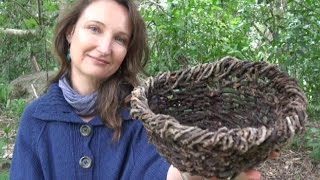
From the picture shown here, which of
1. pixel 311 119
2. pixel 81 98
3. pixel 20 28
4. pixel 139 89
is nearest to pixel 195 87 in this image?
pixel 139 89

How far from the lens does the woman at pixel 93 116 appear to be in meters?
1.68

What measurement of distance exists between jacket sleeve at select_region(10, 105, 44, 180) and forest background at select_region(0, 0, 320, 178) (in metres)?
0.81

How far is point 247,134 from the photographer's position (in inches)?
39.2

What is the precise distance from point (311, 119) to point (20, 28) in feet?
9.01

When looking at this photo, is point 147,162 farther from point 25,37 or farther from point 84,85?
point 25,37

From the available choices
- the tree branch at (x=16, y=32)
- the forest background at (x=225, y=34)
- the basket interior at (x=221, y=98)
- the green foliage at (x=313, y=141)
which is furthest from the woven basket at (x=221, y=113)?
the tree branch at (x=16, y=32)

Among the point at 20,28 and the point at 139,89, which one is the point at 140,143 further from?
the point at 20,28

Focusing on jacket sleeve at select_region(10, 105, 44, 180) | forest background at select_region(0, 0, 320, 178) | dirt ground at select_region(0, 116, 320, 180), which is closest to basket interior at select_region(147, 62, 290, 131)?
jacket sleeve at select_region(10, 105, 44, 180)

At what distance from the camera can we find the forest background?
2.98 meters

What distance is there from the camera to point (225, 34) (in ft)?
12.3

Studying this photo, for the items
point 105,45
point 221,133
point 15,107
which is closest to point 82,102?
point 105,45

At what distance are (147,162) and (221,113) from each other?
339 millimetres

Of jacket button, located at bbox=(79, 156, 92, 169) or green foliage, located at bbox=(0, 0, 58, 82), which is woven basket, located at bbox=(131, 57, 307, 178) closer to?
jacket button, located at bbox=(79, 156, 92, 169)

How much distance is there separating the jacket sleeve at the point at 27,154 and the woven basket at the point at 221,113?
60 centimetres
